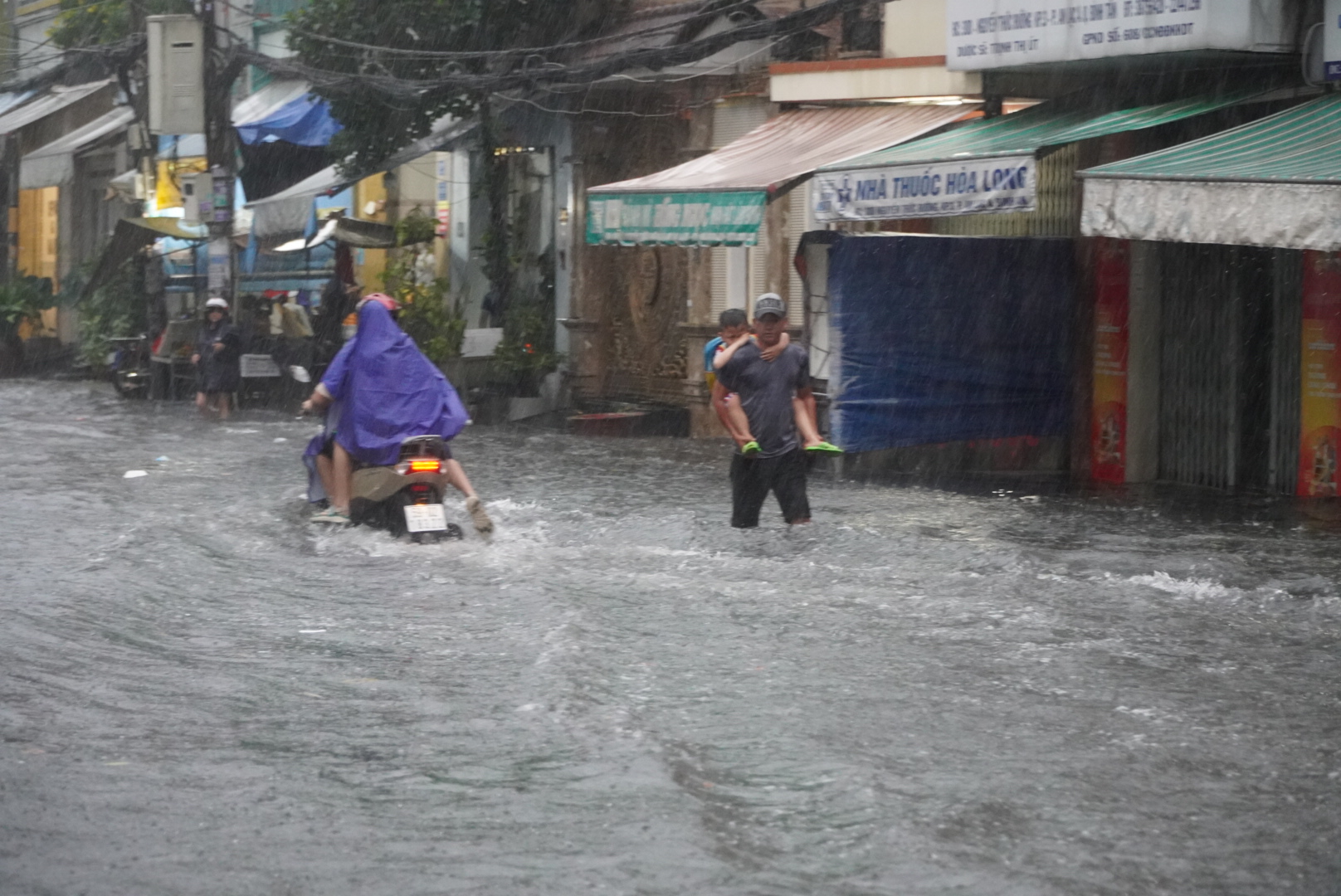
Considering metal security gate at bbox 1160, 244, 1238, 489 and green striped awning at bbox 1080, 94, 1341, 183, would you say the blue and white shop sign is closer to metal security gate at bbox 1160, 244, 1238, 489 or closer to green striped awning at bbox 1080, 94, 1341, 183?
green striped awning at bbox 1080, 94, 1341, 183

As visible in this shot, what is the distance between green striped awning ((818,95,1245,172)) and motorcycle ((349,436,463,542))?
4.58 metres

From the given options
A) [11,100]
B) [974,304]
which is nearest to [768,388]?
[974,304]

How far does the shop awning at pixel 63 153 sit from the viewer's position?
3078cm

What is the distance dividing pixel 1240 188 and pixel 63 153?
23.9m

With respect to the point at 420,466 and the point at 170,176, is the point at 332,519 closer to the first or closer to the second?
the point at 420,466

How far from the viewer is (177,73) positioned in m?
23.9

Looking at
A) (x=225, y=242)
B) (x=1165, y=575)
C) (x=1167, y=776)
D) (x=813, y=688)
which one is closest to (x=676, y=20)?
(x=225, y=242)

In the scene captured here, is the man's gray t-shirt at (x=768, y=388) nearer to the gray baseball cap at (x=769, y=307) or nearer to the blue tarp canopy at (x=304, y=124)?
the gray baseball cap at (x=769, y=307)

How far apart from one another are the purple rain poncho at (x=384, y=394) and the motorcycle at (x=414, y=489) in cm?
11

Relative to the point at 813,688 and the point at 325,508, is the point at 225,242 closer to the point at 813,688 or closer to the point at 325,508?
the point at 325,508

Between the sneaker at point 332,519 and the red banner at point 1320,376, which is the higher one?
the red banner at point 1320,376

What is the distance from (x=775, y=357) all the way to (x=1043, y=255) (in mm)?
5433

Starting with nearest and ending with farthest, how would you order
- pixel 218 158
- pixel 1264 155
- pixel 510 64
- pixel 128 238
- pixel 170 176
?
pixel 1264 155 < pixel 510 64 < pixel 218 158 < pixel 128 238 < pixel 170 176

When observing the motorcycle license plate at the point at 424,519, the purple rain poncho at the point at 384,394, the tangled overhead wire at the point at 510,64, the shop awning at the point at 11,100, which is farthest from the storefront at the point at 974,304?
the shop awning at the point at 11,100
